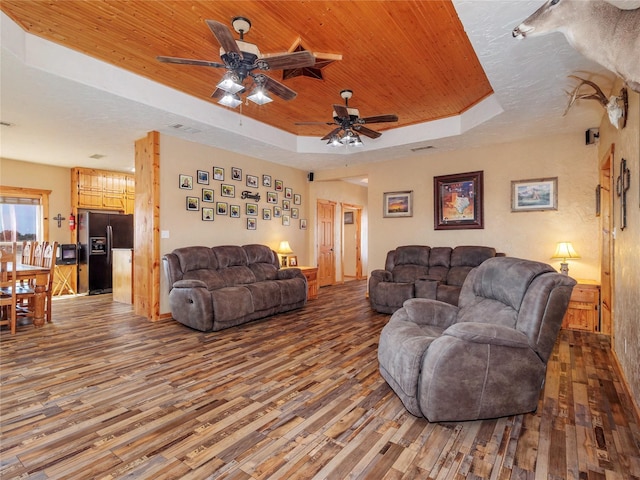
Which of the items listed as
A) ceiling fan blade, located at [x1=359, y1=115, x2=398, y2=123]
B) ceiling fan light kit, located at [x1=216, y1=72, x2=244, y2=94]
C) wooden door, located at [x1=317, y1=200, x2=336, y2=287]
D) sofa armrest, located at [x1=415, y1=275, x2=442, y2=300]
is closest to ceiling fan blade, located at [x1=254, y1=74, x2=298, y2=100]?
ceiling fan light kit, located at [x1=216, y1=72, x2=244, y2=94]

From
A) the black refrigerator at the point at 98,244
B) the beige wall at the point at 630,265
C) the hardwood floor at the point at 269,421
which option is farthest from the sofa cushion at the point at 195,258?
the beige wall at the point at 630,265

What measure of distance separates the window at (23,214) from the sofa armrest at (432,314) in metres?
7.70

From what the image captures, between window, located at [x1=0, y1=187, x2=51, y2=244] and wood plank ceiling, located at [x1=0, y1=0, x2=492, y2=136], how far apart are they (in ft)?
16.6

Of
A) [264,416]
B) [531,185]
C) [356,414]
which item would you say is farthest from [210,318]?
[531,185]

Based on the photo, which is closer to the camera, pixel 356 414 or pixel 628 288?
pixel 356 414

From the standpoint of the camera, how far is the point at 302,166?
23.2 feet

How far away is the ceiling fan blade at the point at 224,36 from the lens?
224 cm

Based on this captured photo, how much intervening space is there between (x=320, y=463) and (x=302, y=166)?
5976mm

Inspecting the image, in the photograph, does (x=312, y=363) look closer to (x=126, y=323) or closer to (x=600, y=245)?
(x=126, y=323)

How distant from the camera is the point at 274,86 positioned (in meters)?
3.14

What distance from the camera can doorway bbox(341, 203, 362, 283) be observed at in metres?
9.71

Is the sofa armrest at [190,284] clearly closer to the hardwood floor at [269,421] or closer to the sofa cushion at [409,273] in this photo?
the hardwood floor at [269,421]

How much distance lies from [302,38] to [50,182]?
6.85 meters

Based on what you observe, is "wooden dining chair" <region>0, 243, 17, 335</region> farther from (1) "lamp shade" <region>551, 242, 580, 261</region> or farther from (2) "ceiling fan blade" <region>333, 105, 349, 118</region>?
(1) "lamp shade" <region>551, 242, 580, 261</region>
